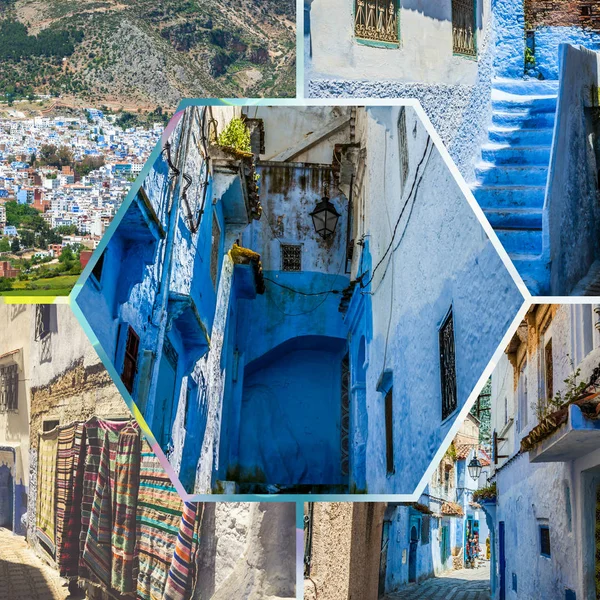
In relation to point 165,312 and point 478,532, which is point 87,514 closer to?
point 165,312

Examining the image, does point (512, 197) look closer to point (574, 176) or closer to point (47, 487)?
point (574, 176)

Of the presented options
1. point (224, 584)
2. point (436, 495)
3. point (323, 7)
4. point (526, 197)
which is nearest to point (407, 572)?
point (436, 495)

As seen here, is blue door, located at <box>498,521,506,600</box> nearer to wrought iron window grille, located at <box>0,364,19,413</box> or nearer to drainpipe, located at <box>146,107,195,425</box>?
drainpipe, located at <box>146,107,195,425</box>

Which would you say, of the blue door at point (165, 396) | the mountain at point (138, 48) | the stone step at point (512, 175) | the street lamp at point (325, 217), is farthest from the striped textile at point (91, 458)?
the mountain at point (138, 48)

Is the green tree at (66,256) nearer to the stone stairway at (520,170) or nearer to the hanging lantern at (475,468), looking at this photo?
the stone stairway at (520,170)

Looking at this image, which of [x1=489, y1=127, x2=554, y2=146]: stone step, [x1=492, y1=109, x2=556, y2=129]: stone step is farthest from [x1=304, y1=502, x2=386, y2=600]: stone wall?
[x1=492, y1=109, x2=556, y2=129]: stone step

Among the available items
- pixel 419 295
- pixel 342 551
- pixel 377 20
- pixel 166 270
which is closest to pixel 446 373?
pixel 419 295
